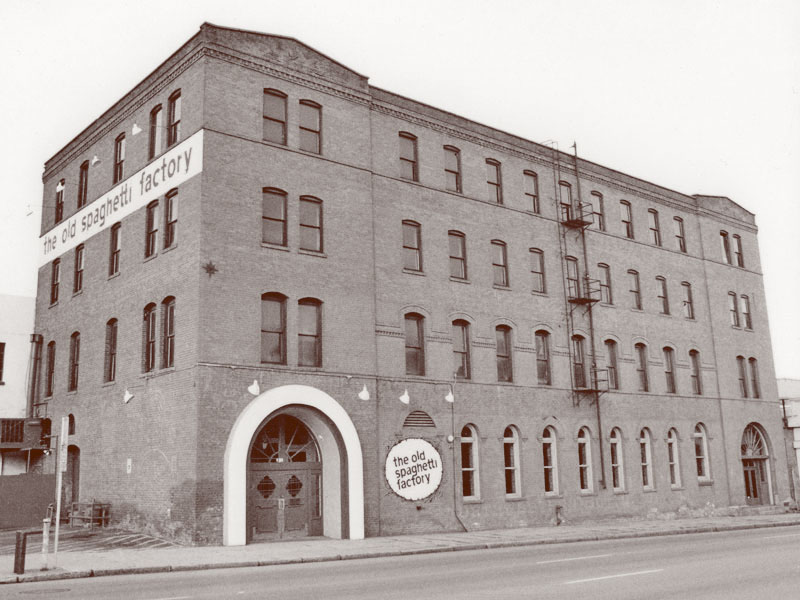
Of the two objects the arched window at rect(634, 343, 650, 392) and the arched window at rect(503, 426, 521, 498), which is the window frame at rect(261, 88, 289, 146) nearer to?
the arched window at rect(503, 426, 521, 498)

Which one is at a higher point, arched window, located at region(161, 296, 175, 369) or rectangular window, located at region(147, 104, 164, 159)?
rectangular window, located at region(147, 104, 164, 159)

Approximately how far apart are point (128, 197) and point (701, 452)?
2667 centimetres

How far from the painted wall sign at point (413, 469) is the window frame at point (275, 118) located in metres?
10.3

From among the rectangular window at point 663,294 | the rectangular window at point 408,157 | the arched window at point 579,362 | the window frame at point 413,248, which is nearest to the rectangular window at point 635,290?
the rectangular window at point 663,294

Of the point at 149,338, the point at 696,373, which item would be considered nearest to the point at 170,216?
the point at 149,338

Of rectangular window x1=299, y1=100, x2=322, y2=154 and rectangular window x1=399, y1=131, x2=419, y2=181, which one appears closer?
rectangular window x1=299, y1=100, x2=322, y2=154

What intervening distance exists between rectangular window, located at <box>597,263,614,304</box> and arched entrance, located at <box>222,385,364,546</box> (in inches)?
572

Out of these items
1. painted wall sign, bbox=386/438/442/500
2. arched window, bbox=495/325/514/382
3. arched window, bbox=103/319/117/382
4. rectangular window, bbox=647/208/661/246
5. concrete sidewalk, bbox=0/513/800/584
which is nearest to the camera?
concrete sidewalk, bbox=0/513/800/584

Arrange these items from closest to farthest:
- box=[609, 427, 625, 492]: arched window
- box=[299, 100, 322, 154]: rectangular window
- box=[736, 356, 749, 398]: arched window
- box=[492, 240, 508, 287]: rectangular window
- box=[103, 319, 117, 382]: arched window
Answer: box=[299, 100, 322, 154]: rectangular window → box=[103, 319, 117, 382]: arched window → box=[492, 240, 508, 287]: rectangular window → box=[609, 427, 625, 492]: arched window → box=[736, 356, 749, 398]: arched window

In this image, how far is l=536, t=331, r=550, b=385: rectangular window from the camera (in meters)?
31.3

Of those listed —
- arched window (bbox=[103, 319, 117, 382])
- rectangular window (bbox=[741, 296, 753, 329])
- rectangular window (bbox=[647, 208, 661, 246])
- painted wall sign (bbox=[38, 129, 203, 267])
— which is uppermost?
rectangular window (bbox=[647, 208, 661, 246])

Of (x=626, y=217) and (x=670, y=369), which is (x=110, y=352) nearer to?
(x=626, y=217)

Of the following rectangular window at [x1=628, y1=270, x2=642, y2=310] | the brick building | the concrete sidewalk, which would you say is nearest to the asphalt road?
the concrete sidewalk

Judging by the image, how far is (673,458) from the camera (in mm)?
35406
